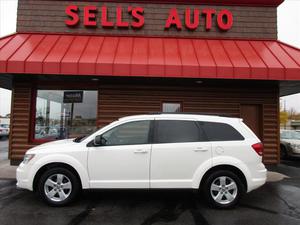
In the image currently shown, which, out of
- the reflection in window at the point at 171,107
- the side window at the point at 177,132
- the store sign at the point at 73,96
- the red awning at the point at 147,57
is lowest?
the side window at the point at 177,132

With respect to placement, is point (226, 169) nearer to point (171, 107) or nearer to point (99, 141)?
point (99, 141)

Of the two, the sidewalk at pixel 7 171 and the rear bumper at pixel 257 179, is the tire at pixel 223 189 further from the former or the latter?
the sidewalk at pixel 7 171

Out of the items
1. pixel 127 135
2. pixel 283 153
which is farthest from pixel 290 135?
pixel 127 135

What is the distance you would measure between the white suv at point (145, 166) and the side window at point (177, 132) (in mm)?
21

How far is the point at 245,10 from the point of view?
11336 millimetres

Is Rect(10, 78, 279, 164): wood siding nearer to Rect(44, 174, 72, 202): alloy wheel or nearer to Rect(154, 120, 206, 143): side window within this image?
Rect(154, 120, 206, 143): side window

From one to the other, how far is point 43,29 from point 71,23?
40.4 inches

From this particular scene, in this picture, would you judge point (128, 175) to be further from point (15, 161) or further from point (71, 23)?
point (71, 23)

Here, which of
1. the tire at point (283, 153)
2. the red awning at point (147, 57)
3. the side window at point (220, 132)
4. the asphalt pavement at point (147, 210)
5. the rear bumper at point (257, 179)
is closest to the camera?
the asphalt pavement at point (147, 210)

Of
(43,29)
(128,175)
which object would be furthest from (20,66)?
(128,175)

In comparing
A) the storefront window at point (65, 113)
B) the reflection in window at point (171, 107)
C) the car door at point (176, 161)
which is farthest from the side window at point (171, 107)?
the car door at point (176, 161)

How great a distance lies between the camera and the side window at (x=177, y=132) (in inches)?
247

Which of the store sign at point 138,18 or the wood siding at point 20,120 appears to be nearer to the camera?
the wood siding at point 20,120

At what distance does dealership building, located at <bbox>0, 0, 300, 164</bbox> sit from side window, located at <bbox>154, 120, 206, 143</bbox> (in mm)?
4386
